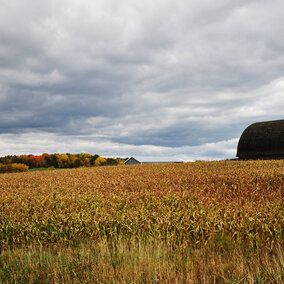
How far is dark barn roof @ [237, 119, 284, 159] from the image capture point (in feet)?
106

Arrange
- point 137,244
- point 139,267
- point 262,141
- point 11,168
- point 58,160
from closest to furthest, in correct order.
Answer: point 139,267 → point 137,244 → point 262,141 → point 11,168 → point 58,160

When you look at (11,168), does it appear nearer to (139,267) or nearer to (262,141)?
(262,141)

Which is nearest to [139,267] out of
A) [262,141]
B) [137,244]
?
[137,244]

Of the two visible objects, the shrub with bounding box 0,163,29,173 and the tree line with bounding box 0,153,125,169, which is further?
the tree line with bounding box 0,153,125,169

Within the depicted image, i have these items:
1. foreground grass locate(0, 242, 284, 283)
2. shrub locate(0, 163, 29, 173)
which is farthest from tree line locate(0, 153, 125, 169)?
foreground grass locate(0, 242, 284, 283)

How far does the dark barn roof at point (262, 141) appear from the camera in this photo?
32.4 metres

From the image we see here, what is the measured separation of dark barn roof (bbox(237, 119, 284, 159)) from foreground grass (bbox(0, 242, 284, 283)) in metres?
29.0

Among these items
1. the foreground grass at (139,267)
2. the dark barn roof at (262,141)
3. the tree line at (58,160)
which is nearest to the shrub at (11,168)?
the tree line at (58,160)

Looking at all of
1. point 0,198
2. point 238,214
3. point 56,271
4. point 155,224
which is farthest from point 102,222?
point 0,198

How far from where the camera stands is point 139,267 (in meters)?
5.06

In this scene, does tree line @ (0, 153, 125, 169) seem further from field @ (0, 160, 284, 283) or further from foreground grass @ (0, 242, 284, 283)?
foreground grass @ (0, 242, 284, 283)

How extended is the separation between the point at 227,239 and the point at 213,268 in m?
1.81

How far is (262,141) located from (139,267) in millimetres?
A: 32672

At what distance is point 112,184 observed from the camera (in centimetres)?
1489
